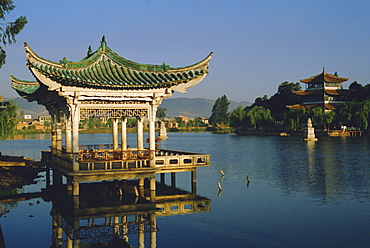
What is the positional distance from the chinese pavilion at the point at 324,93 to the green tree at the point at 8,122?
263 feet

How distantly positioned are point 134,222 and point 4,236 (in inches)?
174

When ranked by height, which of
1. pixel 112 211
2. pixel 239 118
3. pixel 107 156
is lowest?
pixel 112 211

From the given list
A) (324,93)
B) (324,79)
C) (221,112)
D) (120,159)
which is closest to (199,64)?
(120,159)

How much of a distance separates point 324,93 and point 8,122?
84.3 meters

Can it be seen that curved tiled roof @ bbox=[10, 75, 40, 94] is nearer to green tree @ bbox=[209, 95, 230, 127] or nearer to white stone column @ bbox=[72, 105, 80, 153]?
white stone column @ bbox=[72, 105, 80, 153]

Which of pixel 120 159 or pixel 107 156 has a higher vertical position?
pixel 107 156

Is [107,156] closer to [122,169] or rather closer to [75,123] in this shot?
[122,169]

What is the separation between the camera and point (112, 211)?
1769 cm

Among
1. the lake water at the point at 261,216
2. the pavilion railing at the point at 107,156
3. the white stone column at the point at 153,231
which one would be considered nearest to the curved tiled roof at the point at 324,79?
the lake water at the point at 261,216

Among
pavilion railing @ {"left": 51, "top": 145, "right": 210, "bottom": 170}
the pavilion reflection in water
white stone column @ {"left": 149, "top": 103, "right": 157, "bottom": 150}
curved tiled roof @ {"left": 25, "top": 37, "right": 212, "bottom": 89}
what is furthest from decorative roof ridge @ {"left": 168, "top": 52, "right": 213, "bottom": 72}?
the pavilion reflection in water

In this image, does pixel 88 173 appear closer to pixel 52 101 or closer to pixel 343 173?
pixel 52 101

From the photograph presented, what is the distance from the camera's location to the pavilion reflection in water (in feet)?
47.3

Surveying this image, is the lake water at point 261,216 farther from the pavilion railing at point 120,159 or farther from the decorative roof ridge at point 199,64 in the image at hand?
the decorative roof ridge at point 199,64

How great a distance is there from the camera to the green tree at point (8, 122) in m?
33.9
